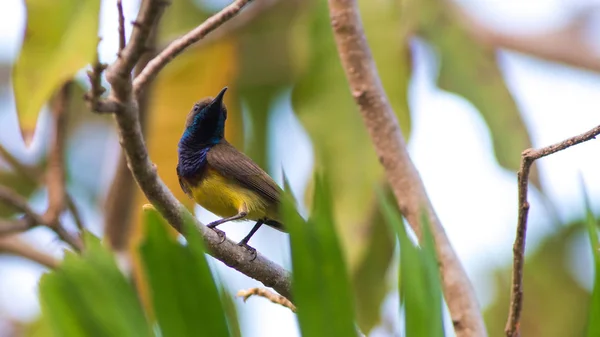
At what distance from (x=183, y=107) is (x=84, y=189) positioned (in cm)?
266

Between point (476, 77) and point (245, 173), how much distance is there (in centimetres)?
146

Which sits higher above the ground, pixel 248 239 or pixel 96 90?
pixel 96 90

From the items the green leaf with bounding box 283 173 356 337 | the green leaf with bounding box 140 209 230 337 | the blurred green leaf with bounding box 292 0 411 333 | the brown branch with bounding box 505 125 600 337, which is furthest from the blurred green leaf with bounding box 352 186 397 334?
the green leaf with bounding box 140 209 230 337

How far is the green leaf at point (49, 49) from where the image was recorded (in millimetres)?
2449

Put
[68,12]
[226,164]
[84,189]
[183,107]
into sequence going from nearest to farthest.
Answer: [68,12], [226,164], [183,107], [84,189]

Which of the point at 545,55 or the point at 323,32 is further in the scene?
the point at 545,55

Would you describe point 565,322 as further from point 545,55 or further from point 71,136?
point 71,136

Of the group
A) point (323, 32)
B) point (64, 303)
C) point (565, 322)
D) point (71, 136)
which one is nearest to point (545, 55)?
point (565, 322)

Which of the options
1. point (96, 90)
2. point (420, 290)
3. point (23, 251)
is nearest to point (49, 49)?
point (96, 90)

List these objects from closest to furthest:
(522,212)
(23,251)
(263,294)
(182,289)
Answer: (182,289)
(522,212)
(263,294)
(23,251)

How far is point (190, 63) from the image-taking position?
4352mm

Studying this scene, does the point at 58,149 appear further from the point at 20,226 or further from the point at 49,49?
the point at 49,49

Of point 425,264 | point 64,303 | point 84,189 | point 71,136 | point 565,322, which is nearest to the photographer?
point 64,303

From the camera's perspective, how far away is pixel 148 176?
1.75m
